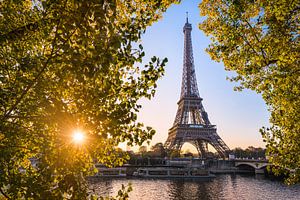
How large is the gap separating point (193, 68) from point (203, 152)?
40.8 metres

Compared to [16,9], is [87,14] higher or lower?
lower

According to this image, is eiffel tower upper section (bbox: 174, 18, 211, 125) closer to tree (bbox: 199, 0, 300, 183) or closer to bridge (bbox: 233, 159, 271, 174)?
Result: bridge (bbox: 233, 159, 271, 174)

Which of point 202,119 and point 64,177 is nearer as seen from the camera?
point 64,177

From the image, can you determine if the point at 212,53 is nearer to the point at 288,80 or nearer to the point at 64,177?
the point at 288,80

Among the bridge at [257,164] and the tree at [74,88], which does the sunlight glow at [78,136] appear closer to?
the tree at [74,88]

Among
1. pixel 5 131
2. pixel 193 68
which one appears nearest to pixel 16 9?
pixel 5 131

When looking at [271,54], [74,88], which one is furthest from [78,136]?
[271,54]

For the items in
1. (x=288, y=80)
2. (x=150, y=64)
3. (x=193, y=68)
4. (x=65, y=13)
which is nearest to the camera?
(x=65, y=13)

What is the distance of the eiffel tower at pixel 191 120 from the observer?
324ft

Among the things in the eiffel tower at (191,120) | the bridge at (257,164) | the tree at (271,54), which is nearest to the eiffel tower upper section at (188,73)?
the eiffel tower at (191,120)

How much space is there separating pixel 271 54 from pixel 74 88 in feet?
25.1

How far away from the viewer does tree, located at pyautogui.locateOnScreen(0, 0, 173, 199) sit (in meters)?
3.38

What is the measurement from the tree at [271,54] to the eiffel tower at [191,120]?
8676 centimetres

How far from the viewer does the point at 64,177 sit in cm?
413
